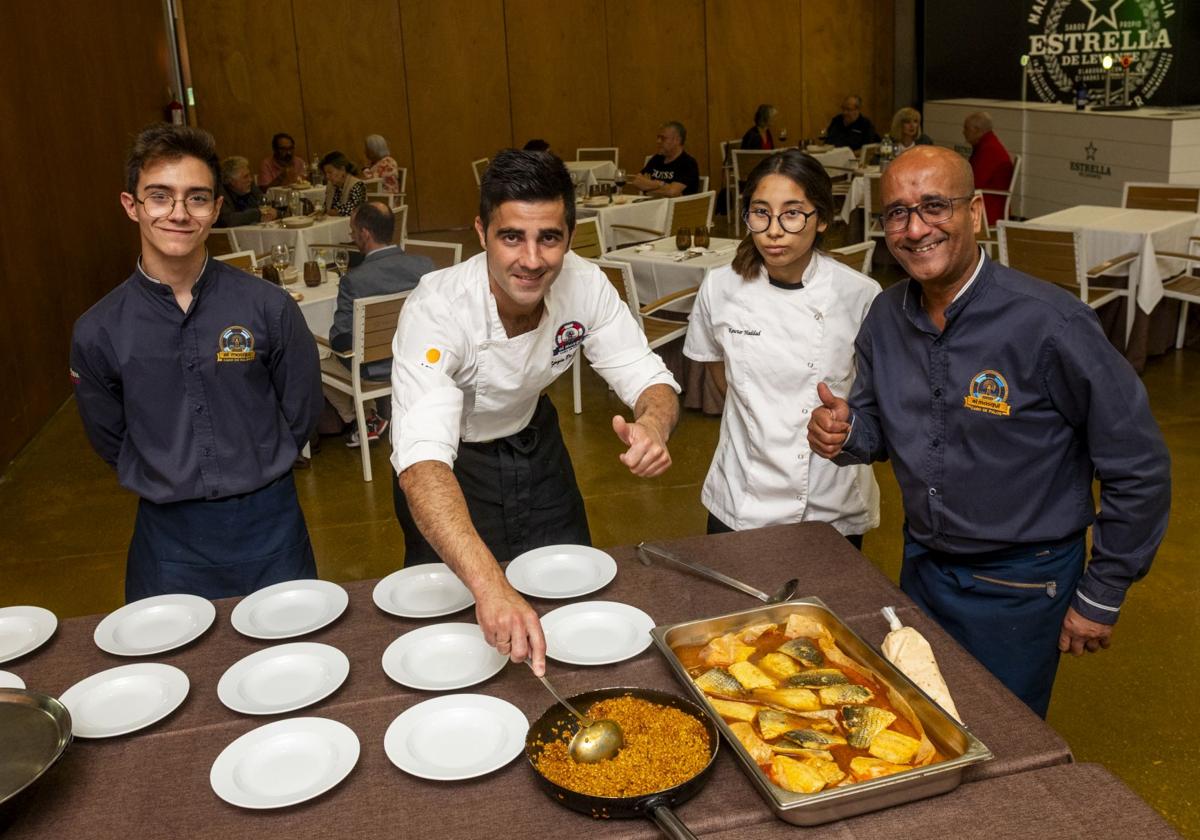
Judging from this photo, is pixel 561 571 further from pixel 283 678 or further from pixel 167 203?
pixel 167 203

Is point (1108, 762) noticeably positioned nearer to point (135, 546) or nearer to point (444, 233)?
point (135, 546)

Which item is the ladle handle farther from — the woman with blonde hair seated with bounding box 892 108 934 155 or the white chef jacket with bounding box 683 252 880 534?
the woman with blonde hair seated with bounding box 892 108 934 155

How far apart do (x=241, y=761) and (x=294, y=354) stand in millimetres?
1061

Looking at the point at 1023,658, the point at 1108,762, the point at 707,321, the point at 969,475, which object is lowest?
the point at 1108,762

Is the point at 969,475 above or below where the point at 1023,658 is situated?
above

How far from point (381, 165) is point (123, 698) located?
7898 mm

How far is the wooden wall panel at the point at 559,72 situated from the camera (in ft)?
36.5

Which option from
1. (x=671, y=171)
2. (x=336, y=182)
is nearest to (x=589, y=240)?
(x=671, y=171)

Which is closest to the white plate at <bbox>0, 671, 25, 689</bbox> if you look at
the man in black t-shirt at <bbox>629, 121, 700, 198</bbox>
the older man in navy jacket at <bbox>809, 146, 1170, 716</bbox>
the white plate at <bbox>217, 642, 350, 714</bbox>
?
the white plate at <bbox>217, 642, 350, 714</bbox>

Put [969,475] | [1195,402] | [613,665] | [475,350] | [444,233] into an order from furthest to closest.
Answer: [444,233] < [1195,402] < [475,350] < [969,475] < [613,665]

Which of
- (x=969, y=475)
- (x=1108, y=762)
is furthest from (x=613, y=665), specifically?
(x=1108, y=762)

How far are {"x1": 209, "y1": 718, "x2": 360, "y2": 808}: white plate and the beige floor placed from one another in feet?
5.95

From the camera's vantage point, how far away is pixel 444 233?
11195 mm

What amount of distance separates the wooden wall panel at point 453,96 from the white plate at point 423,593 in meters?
9.31
